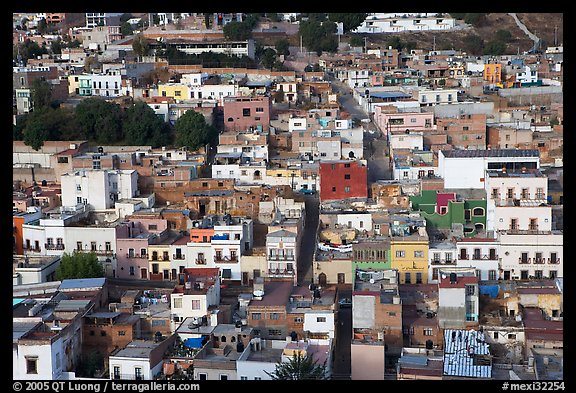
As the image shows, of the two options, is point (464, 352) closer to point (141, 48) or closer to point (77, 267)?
point (77, 267)

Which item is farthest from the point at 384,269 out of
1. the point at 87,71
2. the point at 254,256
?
Answer: the point at 87,71

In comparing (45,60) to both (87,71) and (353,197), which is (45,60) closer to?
(87,71)

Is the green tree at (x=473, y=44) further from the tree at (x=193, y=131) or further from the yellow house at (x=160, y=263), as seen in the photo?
the yellow house at (x=160, y=263)

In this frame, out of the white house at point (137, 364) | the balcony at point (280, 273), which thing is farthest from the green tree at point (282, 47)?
the white house at point (137, 364)

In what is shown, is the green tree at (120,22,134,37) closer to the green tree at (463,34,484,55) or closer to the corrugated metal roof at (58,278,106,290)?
the green tree at (463,34,484,55)

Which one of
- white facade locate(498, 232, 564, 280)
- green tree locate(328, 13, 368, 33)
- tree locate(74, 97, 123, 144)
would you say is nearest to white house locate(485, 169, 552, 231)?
white facade locate(498, 232, 564, 280)

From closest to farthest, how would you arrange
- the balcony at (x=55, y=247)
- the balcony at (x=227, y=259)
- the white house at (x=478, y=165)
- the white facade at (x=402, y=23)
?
the balcony at (x=227, y=259) < the balcony at (x=55, y=247) < the white house at (x=478, y=165) < the white facade at (x=402, y=23)

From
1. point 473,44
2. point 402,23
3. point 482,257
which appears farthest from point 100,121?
point 402,23
